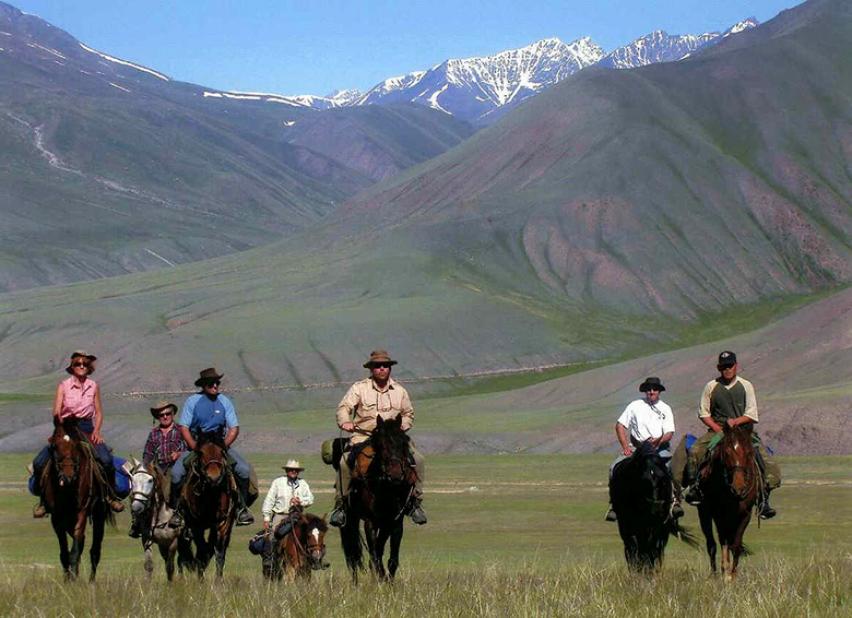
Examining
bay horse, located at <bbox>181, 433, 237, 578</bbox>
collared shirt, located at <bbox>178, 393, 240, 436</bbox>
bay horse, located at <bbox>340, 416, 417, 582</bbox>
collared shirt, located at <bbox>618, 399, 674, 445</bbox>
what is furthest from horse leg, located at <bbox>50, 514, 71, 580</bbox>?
collared shirt, located at <bbox>618, 399, 674, 445</bbox>

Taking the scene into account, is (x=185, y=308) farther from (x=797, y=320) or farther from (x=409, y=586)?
(x=409, y=586)

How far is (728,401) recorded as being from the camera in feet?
68.4

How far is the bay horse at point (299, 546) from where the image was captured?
67.8 feet

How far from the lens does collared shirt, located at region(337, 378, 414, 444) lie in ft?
65.7

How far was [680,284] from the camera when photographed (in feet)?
581

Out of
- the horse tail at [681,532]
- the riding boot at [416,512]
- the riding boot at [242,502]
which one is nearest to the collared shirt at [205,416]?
the riding boot at [242,502]

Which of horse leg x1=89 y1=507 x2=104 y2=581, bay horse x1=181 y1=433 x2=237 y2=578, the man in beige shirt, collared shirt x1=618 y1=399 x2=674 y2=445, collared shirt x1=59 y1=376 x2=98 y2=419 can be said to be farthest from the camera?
collared shirt x1=618 y1=399 x2=674 y2=445

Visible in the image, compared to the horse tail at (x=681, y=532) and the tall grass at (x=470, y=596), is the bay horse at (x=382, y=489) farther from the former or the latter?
the horse tail at (x=681, y=532)

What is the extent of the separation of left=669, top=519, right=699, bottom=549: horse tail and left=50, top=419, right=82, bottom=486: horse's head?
7.58 metres

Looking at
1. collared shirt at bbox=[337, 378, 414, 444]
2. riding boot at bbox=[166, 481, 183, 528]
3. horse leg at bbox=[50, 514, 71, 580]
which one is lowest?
horse leg at bbox=[50, 514, 71, 580]

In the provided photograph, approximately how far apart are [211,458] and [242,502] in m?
1.01

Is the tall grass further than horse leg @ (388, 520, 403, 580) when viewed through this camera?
No

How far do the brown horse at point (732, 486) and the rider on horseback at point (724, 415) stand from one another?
205 mm

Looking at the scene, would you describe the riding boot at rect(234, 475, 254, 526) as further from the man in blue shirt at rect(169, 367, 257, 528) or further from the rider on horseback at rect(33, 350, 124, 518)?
the rider on horseback at rect(33, 350, 124, 518)
